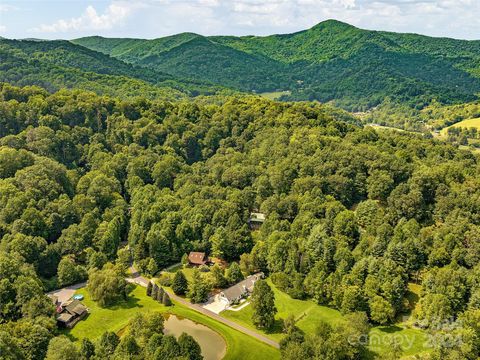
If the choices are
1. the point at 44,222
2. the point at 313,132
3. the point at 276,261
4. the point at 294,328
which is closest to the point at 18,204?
the point at 44,222

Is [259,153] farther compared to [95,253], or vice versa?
[259,153]

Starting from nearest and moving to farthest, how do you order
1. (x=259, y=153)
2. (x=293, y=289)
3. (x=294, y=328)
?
(x=294, y=328)
(x=293, y=289)
(x=259, y=153)

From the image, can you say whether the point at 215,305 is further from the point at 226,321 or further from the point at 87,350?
the point at 87,350

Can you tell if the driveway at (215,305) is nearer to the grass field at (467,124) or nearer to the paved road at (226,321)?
the paved road at (226,321)

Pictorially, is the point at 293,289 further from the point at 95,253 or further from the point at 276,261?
the point at 95,253

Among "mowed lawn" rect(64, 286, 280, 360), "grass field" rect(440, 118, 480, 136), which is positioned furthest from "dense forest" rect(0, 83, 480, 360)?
"grass field" rect(440, 118, 480, 136)

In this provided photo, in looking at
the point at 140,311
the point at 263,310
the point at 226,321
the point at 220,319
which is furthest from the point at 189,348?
the point at 140,311

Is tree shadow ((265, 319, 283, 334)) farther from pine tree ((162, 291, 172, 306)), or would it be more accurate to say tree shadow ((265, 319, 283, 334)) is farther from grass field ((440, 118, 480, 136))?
grass field ((440, 118, 480, 136))
